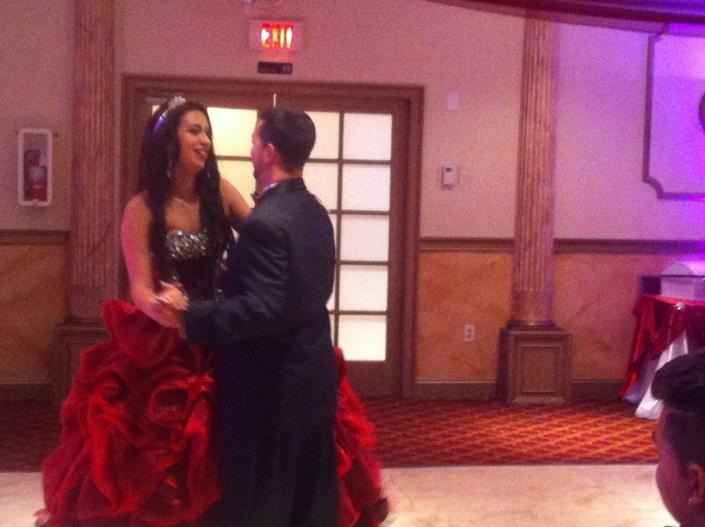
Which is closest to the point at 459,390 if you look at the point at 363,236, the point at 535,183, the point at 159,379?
the point at 363,236

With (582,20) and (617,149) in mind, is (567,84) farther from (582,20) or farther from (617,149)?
(582,20)

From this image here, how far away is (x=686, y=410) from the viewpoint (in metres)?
0.77

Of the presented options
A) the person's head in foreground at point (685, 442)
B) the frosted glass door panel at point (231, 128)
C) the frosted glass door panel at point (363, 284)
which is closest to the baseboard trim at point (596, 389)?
the frosted glass door panel at point (363, 284)

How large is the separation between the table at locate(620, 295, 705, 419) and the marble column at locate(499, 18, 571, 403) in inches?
16.5

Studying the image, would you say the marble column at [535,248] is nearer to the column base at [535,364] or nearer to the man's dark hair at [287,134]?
the column base at [535,364]

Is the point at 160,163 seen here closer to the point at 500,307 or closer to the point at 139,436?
the point at 139,436

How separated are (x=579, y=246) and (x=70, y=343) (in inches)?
128

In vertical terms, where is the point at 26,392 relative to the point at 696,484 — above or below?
below

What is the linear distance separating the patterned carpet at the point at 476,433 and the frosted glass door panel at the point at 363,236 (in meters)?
→ 0.96

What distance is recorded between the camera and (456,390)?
6469 millimetres

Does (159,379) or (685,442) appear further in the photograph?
(159,379)

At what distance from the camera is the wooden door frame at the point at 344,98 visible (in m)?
6.12

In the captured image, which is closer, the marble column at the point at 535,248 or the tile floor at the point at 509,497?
the tile floor at the point at 509,497

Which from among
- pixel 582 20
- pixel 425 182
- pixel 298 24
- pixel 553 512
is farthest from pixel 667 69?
pixel 582 20
